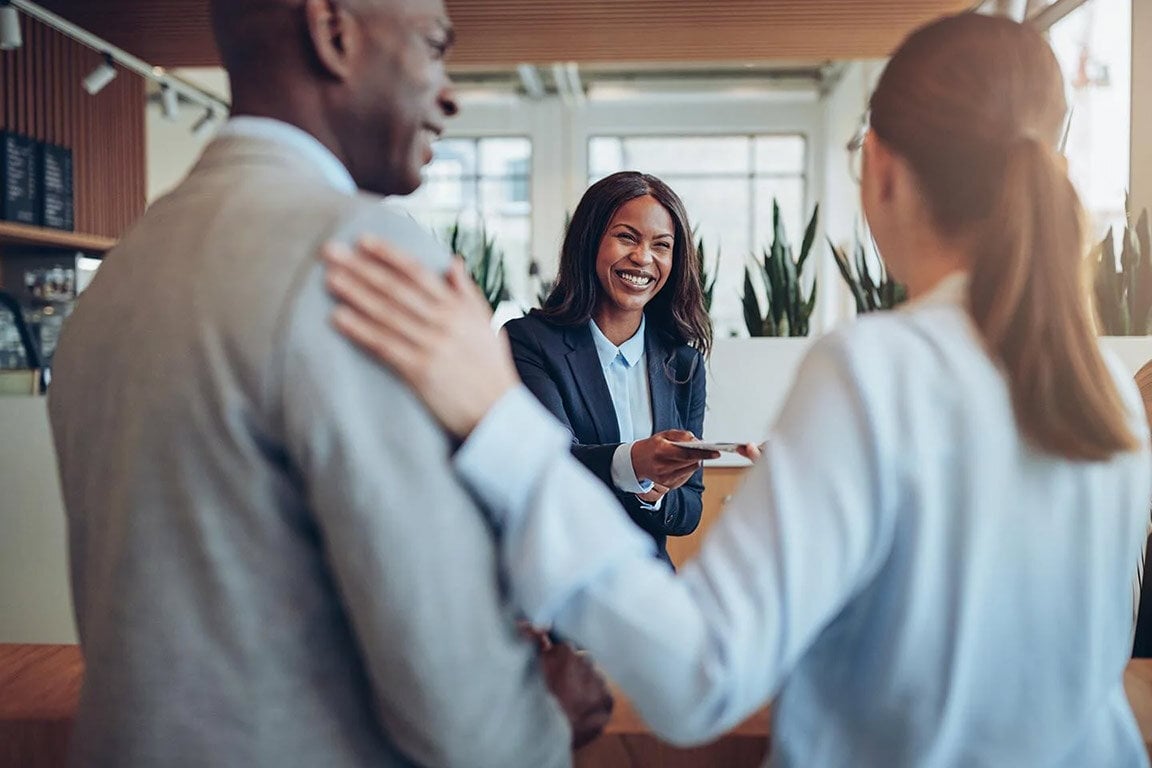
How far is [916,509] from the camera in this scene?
0.80 metres

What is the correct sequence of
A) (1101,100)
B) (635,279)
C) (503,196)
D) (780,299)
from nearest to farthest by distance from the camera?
(635,279)
(780,299)
(1101,100)
(503,196)

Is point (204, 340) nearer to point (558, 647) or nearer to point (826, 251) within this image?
point (558, 647)

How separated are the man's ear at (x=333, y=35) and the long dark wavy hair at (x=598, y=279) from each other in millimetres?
1686

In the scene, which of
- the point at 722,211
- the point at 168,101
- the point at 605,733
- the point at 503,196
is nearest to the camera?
the point at 605,733

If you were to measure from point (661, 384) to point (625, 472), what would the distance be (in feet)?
1.37

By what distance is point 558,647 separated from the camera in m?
0.97

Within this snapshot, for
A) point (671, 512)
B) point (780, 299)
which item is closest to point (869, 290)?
point (780, 299)

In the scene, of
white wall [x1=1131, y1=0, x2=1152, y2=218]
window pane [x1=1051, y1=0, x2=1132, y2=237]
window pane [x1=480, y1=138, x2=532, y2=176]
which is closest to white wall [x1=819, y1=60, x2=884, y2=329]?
window pane [x1=480, y1=138, x2=532, y2=176]

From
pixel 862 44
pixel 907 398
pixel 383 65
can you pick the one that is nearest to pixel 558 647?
pixel 907 398

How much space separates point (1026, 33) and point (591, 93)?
1160 centimetres

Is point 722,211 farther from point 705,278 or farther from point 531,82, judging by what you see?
point 705,278

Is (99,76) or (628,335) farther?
(99,76)

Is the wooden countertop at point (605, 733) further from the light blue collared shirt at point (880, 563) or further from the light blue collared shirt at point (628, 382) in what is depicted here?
the light blue collared shirt at point (628, 382)

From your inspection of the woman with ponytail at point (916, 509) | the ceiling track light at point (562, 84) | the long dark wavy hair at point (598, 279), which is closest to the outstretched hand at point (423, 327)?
the woman with ponytail at point (916, 509)
